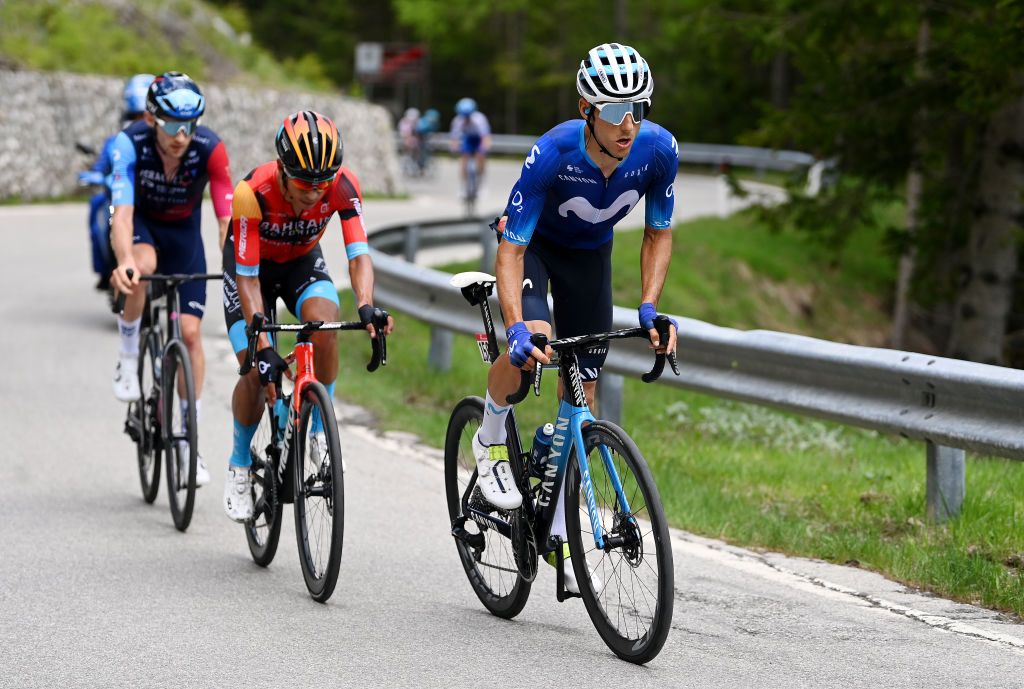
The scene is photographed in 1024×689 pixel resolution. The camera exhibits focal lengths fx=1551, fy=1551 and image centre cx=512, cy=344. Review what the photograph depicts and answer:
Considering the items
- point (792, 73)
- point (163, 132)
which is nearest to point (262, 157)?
point (163, 132)

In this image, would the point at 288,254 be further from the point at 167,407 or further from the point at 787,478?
the point at 787,478

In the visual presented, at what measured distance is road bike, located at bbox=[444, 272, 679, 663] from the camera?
5312 mm

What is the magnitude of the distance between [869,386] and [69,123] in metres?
21.4

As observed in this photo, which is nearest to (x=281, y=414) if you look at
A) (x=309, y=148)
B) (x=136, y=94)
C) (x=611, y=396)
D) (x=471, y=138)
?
(x=309, y=148)

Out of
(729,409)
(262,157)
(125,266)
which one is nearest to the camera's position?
(125,266)

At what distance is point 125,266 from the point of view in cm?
763

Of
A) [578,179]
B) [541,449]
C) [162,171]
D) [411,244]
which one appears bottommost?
[411,244]

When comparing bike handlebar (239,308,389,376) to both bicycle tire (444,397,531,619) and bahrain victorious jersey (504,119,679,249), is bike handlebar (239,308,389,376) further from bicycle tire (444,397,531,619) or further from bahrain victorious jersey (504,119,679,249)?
bahrain victorious jersey (504,119,679,249)

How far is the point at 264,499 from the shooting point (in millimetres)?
6906

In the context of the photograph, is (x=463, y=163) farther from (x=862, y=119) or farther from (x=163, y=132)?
(x=163, y=132)

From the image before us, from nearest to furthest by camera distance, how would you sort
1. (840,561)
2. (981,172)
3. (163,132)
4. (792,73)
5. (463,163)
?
(840,561)
(163,132)
(981,172)
(463,163)
(792,73)

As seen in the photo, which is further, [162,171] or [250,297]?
[162,171]

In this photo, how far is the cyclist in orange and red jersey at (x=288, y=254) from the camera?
6422mm

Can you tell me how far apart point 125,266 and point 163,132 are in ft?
2.91
